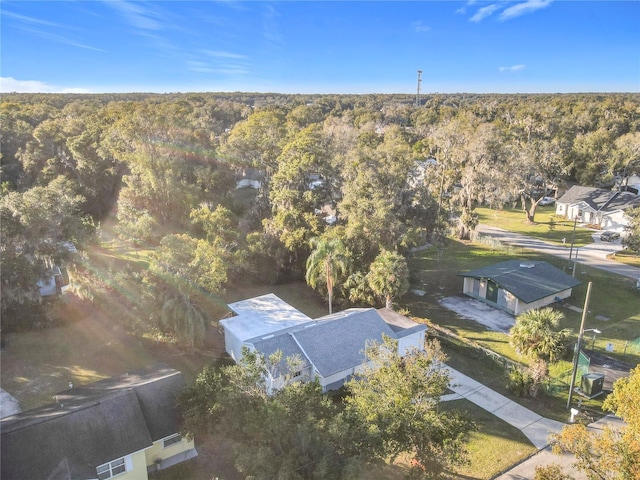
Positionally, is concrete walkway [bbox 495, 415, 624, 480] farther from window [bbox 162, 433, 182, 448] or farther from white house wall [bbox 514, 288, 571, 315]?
white house wall [bbox 514, 288, 571, 315]

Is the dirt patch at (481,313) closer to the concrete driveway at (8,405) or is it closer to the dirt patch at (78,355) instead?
the dirt patch at (78,355)

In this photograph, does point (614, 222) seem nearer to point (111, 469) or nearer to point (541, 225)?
point (541, 225)

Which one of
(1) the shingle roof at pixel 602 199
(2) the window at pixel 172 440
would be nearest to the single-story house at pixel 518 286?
Answer: (2) the window at pixel 172 440

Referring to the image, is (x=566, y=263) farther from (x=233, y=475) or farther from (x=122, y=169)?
(x=122, y=169)

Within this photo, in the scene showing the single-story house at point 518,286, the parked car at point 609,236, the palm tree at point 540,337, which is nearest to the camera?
the palm tree at point 540,337

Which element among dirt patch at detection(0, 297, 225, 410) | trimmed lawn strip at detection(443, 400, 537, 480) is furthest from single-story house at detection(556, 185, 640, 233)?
dirt patch at detection(0, 297, 225, 410)

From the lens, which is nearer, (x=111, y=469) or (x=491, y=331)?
(x=111, y=469)

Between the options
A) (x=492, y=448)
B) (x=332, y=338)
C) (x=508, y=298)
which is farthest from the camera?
(x=508, y=298)

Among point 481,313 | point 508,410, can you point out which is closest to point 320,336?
point 508,410
